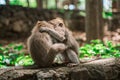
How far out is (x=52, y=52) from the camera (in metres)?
7.00

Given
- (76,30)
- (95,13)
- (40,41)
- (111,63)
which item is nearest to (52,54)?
(40,41)

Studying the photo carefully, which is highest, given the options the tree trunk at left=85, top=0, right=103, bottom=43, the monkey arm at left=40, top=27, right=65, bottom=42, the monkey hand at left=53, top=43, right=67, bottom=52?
the monkey arm at left=40, top=27, right=65, bottom=42

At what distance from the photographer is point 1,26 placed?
753 inches

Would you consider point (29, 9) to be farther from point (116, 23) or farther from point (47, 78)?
point (47, 78)

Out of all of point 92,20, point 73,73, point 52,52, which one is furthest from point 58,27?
point 92,20

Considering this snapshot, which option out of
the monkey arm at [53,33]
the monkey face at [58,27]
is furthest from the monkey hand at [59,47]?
the monkey face at [58,27]

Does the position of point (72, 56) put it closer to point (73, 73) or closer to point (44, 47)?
point (73, 73)

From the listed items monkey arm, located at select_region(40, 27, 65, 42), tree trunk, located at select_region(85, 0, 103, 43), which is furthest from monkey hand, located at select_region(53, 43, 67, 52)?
tree trunk, located at select_region(85, 0, 103, 43)

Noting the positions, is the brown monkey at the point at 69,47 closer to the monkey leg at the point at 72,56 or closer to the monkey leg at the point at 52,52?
the monkey leg at the point at 72,56

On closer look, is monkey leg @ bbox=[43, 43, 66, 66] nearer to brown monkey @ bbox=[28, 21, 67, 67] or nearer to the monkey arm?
brown monkey @ bbox=[28, 21, 67, 67]

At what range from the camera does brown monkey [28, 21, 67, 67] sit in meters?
7.04

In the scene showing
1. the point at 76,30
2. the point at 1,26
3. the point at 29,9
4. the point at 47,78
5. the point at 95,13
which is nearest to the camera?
the point at 47,78

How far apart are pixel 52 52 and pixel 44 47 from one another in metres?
0.20

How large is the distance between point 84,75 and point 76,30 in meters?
15.7
